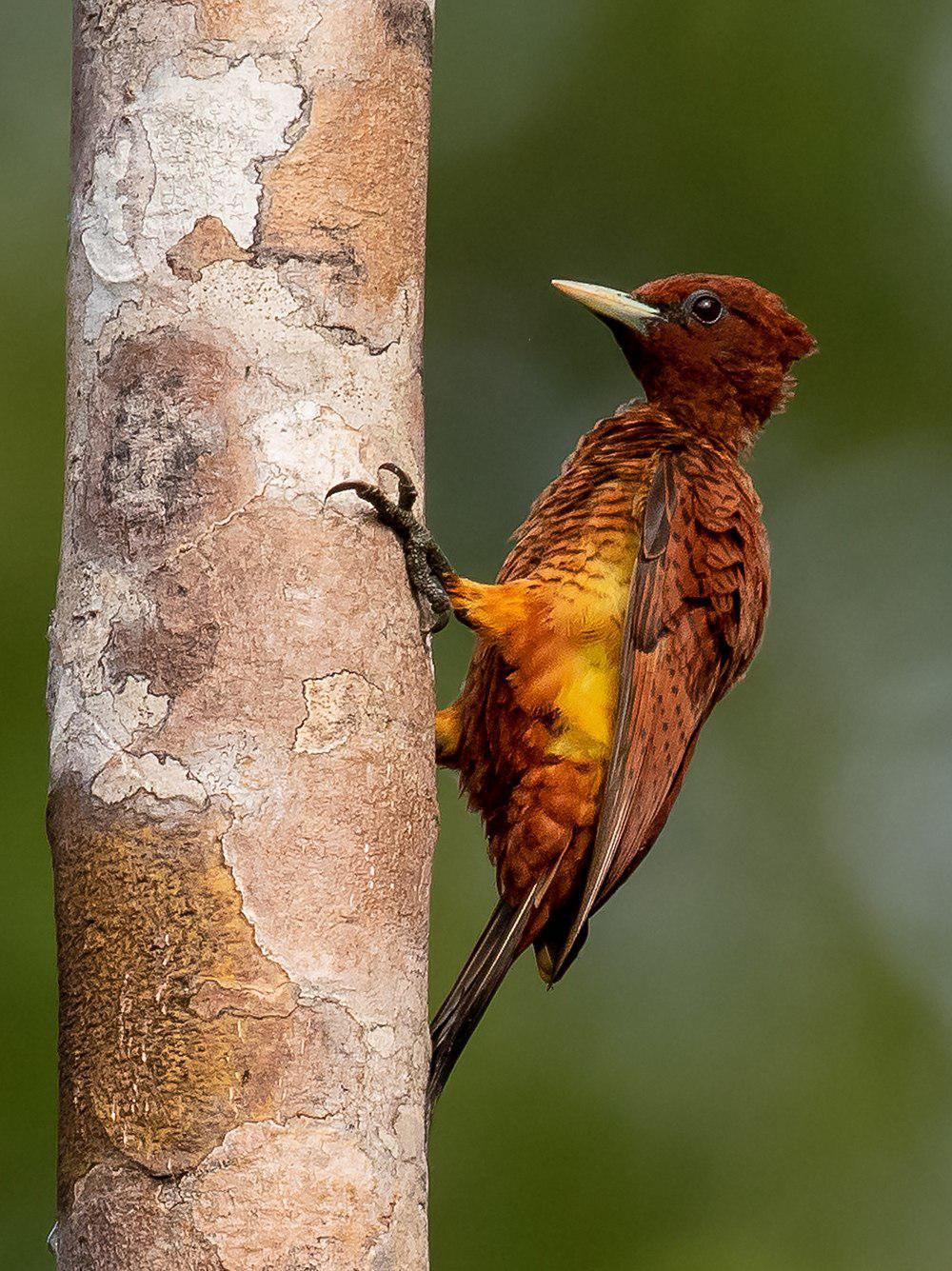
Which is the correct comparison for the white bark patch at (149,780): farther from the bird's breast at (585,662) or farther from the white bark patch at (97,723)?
the bird's breast at (585,662)

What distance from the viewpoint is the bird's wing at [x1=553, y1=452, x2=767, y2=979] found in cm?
318

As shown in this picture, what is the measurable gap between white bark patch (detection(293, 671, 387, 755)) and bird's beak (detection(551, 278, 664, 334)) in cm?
204

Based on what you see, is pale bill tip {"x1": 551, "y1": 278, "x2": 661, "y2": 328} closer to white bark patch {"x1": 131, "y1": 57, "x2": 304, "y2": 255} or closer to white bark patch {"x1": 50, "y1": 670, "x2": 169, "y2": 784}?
white bark patch {"x1": 131, "y1": 57, "x2": 304, "y2": 255}

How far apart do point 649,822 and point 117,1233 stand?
1.64m

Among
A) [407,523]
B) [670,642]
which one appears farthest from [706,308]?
[407,523]

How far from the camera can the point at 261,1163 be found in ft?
6.02

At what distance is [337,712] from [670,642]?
1342 mm

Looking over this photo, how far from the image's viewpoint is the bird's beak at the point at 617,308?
3.94 meters

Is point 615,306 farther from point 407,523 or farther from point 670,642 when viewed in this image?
point 407,523

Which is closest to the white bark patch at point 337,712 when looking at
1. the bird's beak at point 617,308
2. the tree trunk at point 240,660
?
the tree trunk at point 240,660

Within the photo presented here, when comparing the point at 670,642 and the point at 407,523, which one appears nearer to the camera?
the point at 407,523

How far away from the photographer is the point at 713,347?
12.7 ft

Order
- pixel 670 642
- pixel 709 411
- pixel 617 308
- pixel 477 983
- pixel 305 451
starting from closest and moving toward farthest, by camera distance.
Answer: pixel 305 451 < pixel 477 983 < pixel 670 642 < pixel 709 411 < pixel 617 308

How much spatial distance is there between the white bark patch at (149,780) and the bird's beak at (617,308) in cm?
221
